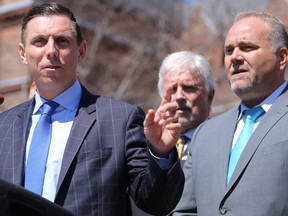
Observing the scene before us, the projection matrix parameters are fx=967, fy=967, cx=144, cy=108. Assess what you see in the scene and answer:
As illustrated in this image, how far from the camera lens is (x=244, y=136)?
596 centimetres

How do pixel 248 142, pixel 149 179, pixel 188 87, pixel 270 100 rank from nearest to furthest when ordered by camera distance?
pixel 149 179 → pixel 248 142 → pixel 270 100 → pixel 188 87

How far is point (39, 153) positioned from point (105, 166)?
0.37 metres

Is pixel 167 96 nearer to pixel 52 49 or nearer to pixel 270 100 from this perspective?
pixel 52 49

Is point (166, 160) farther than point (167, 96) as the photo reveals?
No

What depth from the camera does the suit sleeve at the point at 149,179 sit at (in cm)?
487

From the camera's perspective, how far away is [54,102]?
542 centimetres

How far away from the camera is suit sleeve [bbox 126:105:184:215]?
16.0 feet

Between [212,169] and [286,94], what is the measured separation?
2.16 feet

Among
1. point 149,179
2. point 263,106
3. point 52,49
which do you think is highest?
point 52,49

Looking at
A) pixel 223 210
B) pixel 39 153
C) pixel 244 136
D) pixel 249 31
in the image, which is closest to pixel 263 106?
pixel 244 136

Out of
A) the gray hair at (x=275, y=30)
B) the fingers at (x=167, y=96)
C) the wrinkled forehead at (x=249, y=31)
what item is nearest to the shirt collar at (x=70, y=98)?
the fingers at (x=167, y=96)

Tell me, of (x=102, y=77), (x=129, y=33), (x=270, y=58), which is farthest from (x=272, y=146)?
(x=129, y=33)

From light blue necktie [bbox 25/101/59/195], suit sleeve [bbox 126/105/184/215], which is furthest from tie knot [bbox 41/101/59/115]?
suit sleeve [bbox 126/105/184/215]

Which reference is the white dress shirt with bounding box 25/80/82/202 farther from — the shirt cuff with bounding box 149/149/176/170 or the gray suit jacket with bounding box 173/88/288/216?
the gray suit jacket with bounding box 173/88/288/216
